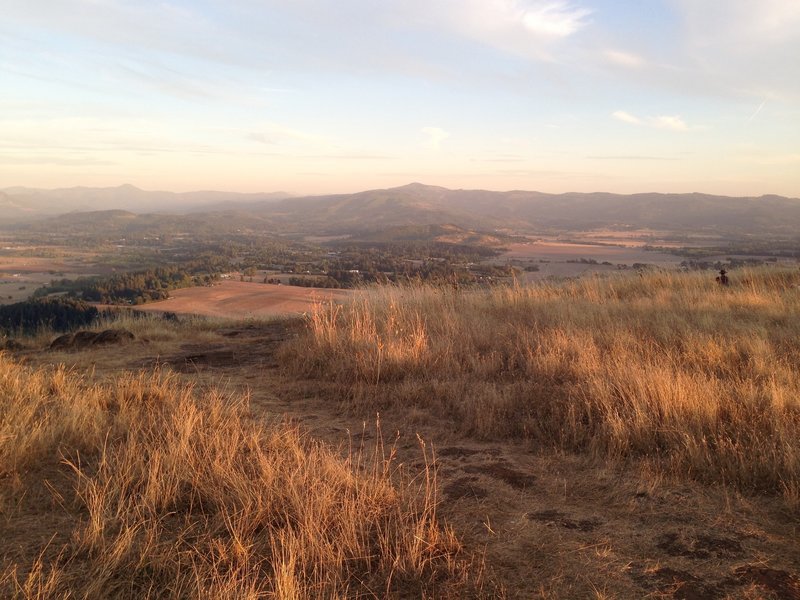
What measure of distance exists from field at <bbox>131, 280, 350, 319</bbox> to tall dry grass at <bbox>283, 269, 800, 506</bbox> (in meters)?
4.60

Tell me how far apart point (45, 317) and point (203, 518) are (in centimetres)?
1203

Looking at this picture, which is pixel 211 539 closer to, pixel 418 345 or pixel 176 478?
pixel 176 478

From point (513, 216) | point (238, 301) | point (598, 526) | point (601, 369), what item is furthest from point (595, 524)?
point (513, 216)

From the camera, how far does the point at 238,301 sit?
15977 millimetres

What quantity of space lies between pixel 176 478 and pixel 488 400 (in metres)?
2.74

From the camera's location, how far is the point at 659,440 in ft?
12.0

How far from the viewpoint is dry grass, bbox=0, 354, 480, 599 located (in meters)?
2.15

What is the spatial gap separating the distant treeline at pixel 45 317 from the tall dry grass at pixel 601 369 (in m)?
6.74

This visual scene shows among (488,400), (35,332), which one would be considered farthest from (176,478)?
(35,332)

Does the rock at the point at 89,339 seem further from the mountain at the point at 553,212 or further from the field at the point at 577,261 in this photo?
the mountain at the point at 553,212

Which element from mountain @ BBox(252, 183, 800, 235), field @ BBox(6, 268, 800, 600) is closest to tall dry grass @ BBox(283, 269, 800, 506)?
field @ BBox(6, 268, 800, 600)

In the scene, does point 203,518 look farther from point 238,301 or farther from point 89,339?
point 238,301

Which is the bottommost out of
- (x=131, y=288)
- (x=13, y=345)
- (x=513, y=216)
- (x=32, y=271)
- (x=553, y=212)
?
(x=32, y=271)

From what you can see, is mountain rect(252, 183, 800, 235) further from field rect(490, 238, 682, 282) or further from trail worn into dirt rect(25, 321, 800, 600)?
trail worn into dirt rect(25, 321, 800, 600)
